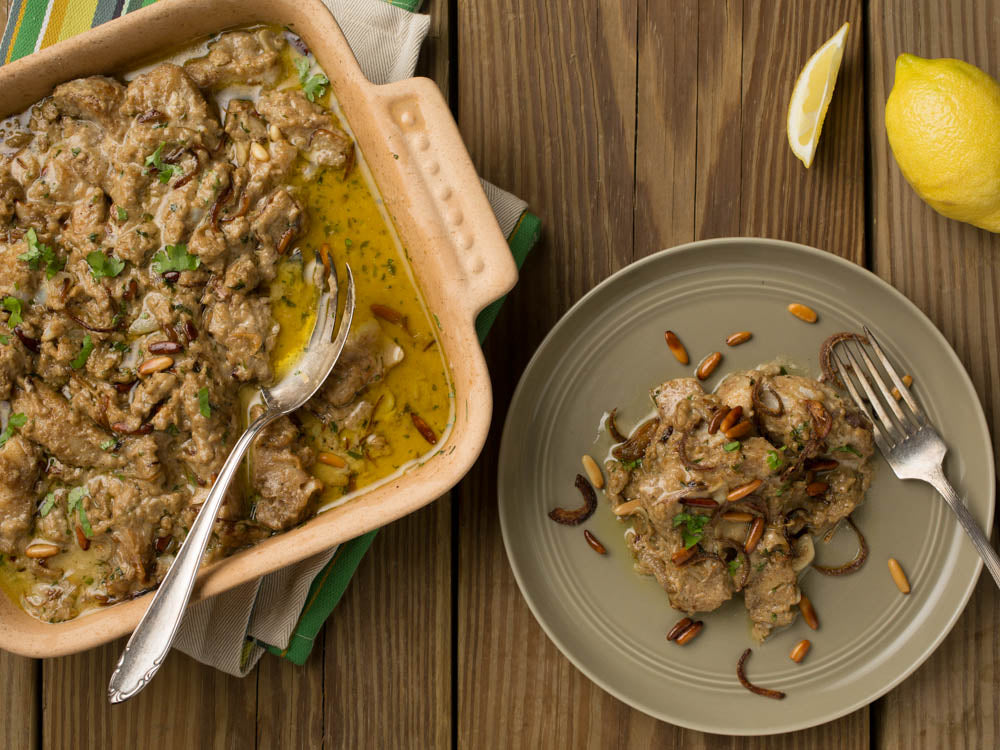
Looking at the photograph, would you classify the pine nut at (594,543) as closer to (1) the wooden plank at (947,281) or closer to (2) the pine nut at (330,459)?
(2) the pine nut at (330,459)

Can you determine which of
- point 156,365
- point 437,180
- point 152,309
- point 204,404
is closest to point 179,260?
point 152,309

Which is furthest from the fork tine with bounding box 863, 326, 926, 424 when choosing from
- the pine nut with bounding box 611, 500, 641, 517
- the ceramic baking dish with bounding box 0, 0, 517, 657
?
the ceramic baking dish with bounding box 0, 0, 517, 657

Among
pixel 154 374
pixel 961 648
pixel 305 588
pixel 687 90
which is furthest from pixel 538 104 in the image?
pixel 961 648

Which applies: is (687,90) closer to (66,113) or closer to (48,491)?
(66,113)

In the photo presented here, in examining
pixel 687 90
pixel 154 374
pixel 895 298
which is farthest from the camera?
pixel 687 90

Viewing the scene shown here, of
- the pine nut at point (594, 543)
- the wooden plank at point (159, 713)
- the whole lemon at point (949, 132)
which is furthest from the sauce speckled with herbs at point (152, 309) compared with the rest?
the whole lemon at point (949, 132)

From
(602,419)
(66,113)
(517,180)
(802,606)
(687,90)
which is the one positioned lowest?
(802,606)

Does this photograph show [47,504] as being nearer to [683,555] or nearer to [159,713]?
[159,713]
